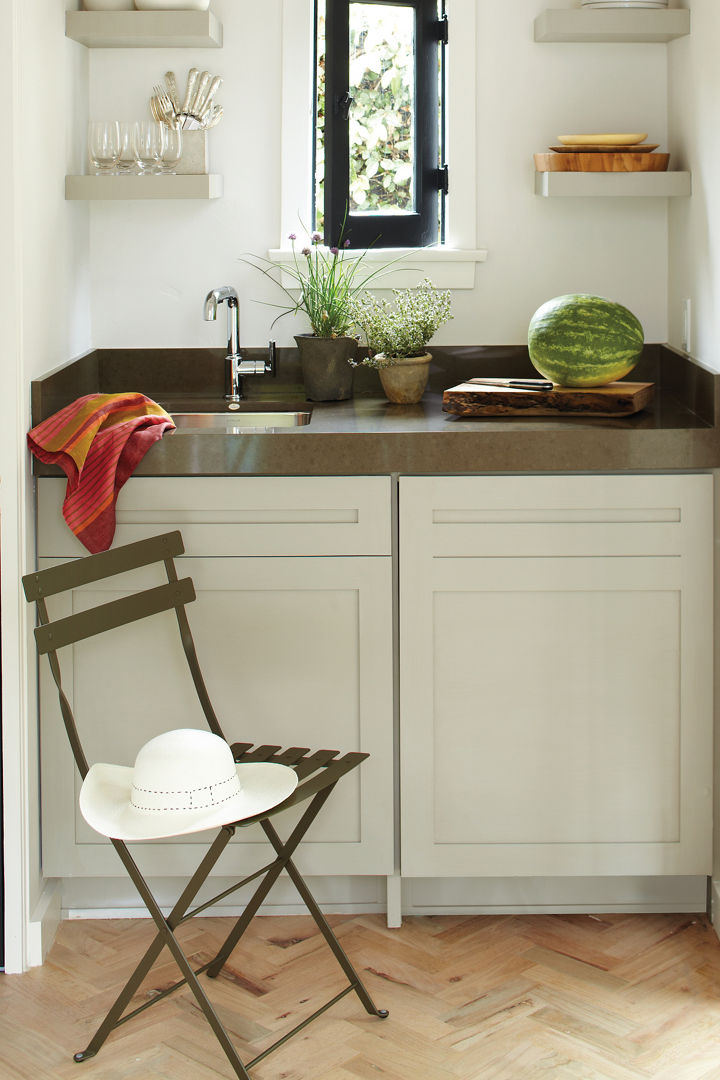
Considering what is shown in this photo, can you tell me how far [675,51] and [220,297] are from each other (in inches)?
51.2

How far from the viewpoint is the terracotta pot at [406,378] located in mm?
2941

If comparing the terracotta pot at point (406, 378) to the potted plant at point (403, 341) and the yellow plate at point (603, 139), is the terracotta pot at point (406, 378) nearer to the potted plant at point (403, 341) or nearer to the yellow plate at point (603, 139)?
the potted plant at point (403, 341)

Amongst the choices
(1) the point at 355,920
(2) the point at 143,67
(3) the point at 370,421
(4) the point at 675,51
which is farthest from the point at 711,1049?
(2) the point at 143,67

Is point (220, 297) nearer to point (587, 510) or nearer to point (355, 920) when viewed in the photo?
point (587, 510)

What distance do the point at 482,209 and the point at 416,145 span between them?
0.26m

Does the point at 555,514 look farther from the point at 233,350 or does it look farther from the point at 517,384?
the point at 233,350

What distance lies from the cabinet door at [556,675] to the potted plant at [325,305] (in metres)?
0.60

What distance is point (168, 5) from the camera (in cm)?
289

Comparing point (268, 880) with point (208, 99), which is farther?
point (208, 99)

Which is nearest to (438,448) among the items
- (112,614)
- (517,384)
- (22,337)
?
(517,384)

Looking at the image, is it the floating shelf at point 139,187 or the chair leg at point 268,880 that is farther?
the floating shelf at point 139,187

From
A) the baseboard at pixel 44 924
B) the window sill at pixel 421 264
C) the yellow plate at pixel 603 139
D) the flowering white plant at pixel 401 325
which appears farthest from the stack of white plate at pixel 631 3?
the baseboard at pixel 44 924

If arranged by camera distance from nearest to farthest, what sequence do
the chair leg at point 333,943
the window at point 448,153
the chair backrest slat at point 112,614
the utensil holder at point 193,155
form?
1. the chair backrest slat at point 112,614
2. the chair leg at point 333,943
3. the utensil holder at point 193,155
4. the window at point 448,153

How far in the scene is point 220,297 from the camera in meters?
3.03
